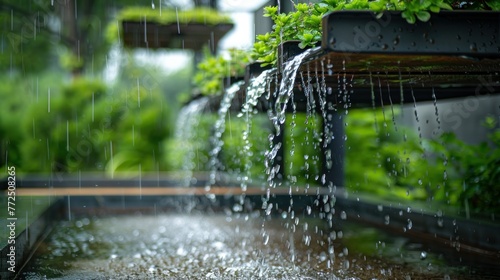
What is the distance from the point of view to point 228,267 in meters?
5.67

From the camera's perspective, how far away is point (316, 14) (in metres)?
5.11

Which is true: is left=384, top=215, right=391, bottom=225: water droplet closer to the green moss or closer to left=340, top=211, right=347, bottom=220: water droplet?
left=340, top=211, right=347, bottom=220: water droplet

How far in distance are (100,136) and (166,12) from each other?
5.32 metres

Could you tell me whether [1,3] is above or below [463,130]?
above

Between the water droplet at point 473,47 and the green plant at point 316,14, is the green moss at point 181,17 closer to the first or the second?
the green plant at point 316,14

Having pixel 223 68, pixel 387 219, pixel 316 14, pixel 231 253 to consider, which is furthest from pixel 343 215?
pixel 316 14

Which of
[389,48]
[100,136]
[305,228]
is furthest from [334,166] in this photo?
[100,136]

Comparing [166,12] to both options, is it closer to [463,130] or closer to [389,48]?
[463,130]

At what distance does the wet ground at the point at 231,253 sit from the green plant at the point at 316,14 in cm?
179

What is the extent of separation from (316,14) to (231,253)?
101 inches

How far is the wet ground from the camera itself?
541 cm

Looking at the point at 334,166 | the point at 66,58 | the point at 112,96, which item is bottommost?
the point at 334,166

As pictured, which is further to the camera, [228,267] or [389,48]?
[228,267]

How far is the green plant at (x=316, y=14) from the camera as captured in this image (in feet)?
14.2
